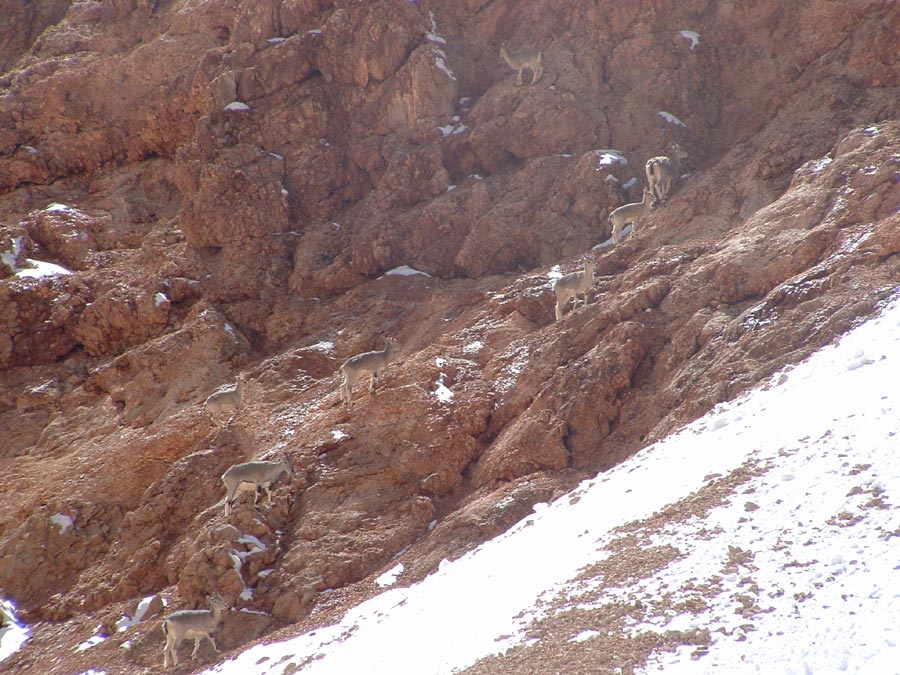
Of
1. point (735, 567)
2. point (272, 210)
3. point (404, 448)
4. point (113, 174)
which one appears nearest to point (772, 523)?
point (735, 567)

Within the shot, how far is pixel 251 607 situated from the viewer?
596 inches

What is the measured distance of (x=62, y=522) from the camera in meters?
19.9

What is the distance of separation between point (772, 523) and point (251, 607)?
11.0 meters

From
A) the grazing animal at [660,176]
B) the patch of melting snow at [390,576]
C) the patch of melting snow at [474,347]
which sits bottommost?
the patch of melting snow at [390,576]

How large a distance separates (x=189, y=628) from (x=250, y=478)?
3599 millimetres

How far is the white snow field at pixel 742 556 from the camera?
7.07m

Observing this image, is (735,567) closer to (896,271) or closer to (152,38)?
(896,271)

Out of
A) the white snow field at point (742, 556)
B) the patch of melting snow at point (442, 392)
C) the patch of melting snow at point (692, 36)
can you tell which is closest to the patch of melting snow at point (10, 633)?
the white snow field at point (742, 556)

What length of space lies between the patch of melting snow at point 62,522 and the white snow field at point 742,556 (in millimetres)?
8715

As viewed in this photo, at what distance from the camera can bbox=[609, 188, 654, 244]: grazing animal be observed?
22312 mm

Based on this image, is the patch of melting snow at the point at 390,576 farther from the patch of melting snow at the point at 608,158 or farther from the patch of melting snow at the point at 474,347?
the patch of melting snow at the point at 608,158

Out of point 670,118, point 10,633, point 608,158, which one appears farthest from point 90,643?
point 670,118

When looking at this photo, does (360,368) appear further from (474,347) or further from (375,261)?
(375,261)

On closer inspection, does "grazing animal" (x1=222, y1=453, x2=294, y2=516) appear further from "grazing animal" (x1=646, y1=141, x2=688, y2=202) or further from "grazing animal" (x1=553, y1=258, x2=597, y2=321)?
"grazing animal" (x1=646, y1=141, x2=688, y2=202)
